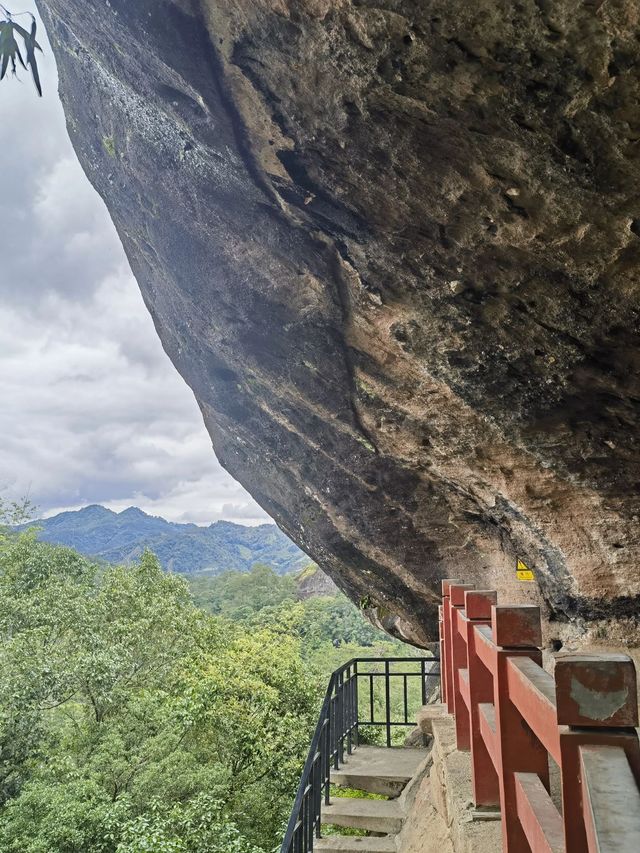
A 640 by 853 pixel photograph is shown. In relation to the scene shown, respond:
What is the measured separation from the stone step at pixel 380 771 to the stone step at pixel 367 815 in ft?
1.26

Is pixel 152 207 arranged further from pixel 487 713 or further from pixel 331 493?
pixel 487 713

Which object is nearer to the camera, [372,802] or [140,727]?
[372,802]

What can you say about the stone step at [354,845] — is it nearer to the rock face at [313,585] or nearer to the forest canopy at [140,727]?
the forest canopy at [140,727]

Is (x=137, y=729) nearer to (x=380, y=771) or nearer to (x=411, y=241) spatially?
(x=380, y=771)

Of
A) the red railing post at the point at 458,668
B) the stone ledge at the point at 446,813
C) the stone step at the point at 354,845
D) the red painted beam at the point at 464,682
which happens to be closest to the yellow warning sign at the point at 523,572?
the stone ledge at the point at 446,813

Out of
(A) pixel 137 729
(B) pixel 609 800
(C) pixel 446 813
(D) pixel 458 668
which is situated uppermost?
(B) pixel 609 800

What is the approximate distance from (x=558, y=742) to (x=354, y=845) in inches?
166

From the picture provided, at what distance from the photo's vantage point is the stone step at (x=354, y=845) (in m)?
4.54

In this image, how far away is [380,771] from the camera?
5.88 m

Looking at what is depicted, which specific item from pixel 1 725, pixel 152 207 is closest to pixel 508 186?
pixel 152 207

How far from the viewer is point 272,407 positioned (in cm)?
831

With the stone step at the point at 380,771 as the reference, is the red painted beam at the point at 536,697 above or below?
above

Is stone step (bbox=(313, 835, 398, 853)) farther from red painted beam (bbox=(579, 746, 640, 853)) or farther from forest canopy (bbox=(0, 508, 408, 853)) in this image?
red painted beam (bbox=(579, 746, 640, 853))

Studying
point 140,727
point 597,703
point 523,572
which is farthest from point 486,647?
point 140,727
